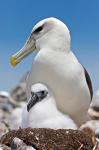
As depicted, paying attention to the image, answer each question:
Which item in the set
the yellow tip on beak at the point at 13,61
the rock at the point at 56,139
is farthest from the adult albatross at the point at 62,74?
the rock at the point at 56,139

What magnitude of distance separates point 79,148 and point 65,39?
11.0 feet

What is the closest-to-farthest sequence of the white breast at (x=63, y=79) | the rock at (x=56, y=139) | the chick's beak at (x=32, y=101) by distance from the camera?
the rock at (x=56, y=139), the chick's beak at (x=32, y=101), the white breast at (x=63, y=79)

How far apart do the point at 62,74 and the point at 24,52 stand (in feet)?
3.72

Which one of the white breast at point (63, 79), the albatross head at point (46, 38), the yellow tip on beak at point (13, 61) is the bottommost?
the white breast at point (63, 79)

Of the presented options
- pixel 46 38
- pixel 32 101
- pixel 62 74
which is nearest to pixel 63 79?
pixel 62 74

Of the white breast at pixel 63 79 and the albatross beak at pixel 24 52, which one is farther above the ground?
the albatross beak at pixel 24 52

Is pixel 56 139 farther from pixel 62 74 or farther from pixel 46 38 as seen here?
pixel 46 38

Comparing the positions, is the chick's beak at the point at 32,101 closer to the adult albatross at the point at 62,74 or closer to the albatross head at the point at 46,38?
the adult albatross at the point at 62,74

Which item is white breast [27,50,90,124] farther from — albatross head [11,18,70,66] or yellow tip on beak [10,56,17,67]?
yellow tip on beak [10,56,17,67]

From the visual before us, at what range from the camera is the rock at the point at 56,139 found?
7129 millimetres

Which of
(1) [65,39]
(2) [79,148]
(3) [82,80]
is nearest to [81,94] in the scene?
(3) [82,80]

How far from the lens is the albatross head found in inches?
397

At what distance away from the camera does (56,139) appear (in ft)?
23.6

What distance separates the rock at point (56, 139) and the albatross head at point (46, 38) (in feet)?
9.71
